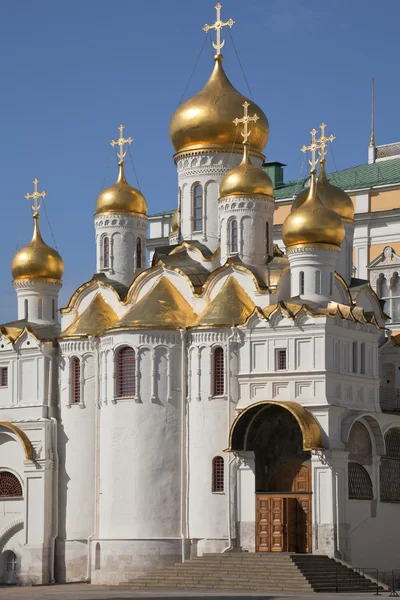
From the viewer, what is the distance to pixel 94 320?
48844 mm

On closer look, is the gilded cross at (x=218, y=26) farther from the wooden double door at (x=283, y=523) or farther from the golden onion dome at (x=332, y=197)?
the wooden double door at (x=283, y=523)

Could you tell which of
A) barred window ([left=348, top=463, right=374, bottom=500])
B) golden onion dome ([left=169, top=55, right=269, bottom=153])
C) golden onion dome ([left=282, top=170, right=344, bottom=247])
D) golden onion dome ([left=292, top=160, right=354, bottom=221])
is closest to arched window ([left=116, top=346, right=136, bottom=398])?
golden onion dome ([left=282, top=170, right=344, bottom=247])

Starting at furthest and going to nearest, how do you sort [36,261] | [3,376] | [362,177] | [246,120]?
[362,177], [36,261], [3,376], [246,120]

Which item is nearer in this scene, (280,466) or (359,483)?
(359,483)

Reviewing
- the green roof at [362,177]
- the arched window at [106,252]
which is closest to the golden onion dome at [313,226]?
the arched window at [106,252]

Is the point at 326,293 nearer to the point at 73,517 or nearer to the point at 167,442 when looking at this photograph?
the point at 167,442

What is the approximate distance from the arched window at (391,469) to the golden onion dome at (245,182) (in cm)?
847

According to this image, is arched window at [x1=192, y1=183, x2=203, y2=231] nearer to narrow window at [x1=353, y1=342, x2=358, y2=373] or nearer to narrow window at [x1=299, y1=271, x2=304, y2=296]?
narrow window at [x1=299, y1=271, x2=304, y2=296]

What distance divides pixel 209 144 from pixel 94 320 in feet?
23.0

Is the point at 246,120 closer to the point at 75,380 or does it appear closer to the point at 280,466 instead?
the point at 75,380

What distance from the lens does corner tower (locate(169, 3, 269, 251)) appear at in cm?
5009

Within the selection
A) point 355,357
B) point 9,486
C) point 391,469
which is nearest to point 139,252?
point 9,486

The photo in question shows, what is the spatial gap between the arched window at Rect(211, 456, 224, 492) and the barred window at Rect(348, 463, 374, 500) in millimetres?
3807

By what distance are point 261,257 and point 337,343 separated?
5324 mm
